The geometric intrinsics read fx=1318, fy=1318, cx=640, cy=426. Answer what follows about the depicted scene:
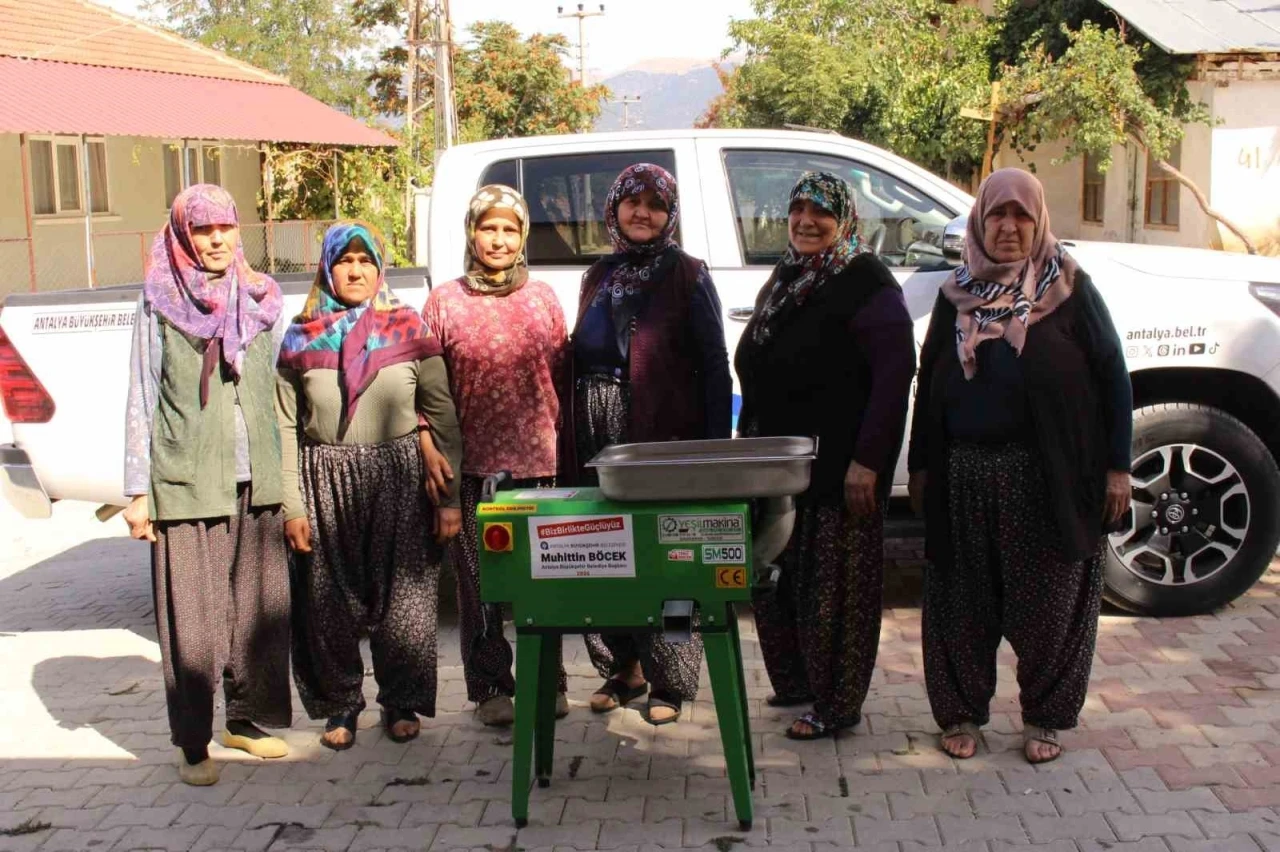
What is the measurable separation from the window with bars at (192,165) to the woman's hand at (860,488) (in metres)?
19.9

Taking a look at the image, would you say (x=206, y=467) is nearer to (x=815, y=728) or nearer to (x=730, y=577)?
(x=730, y=577)

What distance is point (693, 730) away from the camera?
4.49m

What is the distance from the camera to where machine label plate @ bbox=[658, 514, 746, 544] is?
134 inches

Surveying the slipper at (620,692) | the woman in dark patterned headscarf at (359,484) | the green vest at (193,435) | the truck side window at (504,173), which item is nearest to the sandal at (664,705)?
the slipper at (620,692)

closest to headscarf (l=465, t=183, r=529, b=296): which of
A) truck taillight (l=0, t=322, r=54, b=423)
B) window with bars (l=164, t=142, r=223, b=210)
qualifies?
truck taillight (l=0, t=322, r=54, b=423)

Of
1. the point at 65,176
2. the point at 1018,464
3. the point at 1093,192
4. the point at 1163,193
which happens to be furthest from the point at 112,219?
the point at 1018,464

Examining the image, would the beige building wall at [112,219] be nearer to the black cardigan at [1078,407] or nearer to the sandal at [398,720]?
the sandal at [398,720]

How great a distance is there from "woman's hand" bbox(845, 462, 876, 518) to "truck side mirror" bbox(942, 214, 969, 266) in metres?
1.12

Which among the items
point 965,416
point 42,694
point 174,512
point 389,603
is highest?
point 965,416

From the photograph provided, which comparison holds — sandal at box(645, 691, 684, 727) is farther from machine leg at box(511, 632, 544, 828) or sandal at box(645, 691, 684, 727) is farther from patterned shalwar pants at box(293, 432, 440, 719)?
machine leg at box(511, 632, 544, 828)

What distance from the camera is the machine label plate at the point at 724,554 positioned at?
3.44m

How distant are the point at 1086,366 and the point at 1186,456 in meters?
1.64

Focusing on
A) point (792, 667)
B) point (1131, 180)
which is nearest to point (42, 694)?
point (792, 667)

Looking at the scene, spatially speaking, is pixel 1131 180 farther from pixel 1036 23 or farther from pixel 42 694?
pixel 42 694
